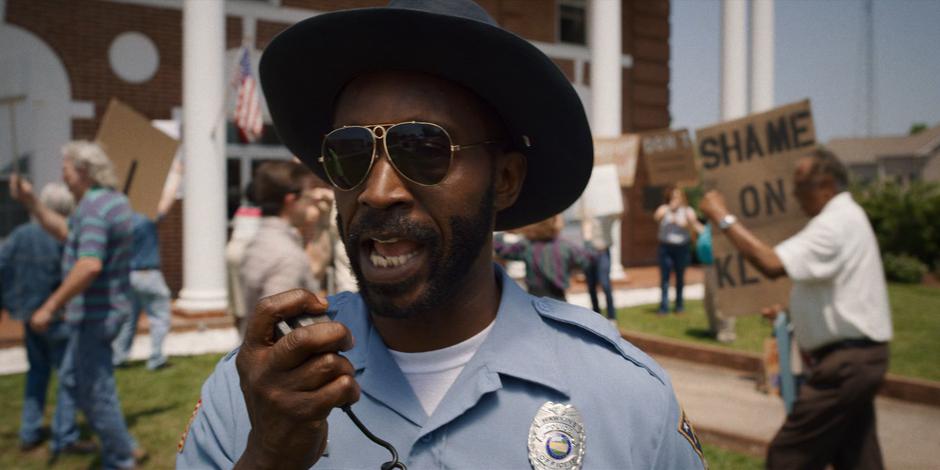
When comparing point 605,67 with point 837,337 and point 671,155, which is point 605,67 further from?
point 837,337

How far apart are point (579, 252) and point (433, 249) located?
480cm

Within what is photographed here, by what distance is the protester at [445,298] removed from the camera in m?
1.46

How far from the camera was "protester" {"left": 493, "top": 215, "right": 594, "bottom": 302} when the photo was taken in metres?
6.08

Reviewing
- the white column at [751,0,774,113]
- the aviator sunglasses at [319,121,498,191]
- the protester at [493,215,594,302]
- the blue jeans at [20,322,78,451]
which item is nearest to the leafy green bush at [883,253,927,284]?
the white column at [751,0,774,113]

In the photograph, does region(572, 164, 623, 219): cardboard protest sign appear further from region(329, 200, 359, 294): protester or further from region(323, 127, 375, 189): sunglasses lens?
region(323, 127, 375, 189): sunglasses lens

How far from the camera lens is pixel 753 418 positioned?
6.15 metres

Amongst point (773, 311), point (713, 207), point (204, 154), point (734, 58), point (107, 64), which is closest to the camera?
point (713, 207)

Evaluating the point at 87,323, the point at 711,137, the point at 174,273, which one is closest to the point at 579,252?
the point at 711,137

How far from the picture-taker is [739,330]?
10070 mm

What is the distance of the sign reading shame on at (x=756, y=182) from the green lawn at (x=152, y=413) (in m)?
1.20

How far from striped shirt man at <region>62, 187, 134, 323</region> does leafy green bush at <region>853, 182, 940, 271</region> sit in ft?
66.3

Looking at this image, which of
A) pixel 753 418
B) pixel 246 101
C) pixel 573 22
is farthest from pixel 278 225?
pixel 573 22

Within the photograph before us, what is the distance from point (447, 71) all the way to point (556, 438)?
82 centimetres

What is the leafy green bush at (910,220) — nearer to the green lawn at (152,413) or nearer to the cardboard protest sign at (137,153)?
the green lawn at (152,413)
